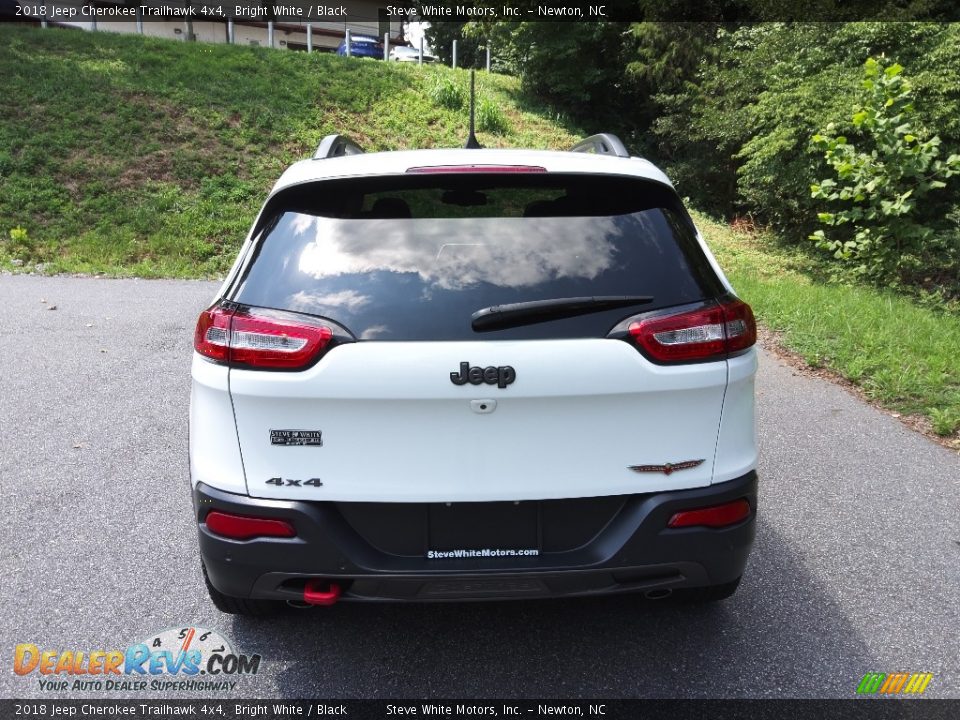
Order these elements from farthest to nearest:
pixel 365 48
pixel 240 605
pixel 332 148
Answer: pixel 365 48 → pixel 332 148 → pixel 240 605

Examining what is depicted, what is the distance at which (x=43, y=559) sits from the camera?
318 centimetres

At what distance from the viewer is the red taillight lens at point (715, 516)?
2.23 m

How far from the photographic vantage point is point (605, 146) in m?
3.20

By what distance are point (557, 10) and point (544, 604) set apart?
67.3 feet

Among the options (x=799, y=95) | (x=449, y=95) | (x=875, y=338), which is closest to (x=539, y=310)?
(x=875, y=338)

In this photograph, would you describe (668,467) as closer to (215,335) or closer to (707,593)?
(707,593)

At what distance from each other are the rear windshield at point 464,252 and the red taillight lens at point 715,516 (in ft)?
2.09

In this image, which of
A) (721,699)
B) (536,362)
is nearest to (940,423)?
(721,699)

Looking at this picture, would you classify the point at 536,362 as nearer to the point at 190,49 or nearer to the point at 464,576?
the point at 464,576

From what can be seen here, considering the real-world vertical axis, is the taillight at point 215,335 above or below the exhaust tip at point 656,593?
above

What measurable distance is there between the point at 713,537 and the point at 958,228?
8.77 metres

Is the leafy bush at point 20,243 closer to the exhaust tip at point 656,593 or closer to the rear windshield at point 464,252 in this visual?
the rear windshield at point 464,252

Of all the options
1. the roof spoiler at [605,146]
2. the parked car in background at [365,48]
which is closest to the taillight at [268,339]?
the roof spoiler at [605,146]

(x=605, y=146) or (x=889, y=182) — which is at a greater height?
(x=605, y=146)
